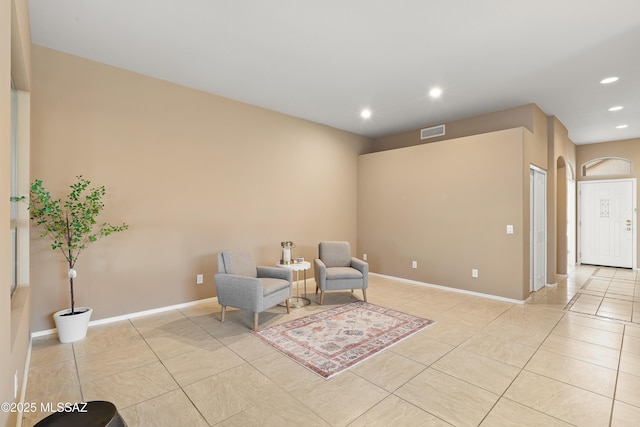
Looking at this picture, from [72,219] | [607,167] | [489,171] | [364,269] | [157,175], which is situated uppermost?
[607,167]

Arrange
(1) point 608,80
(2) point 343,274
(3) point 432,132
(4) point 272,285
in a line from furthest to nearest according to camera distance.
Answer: (3) point 432,132 → (2) point 343,274 → (1) point 608,80 → (4) point 272,285

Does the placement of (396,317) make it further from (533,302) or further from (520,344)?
(533,302)

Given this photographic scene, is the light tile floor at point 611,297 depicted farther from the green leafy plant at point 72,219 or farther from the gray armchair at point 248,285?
the green leafy plant at point 72,219

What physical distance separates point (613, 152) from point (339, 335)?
7905 mm

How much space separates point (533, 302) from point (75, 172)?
606 centimetres

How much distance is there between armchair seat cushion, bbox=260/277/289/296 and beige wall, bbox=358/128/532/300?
2741mm

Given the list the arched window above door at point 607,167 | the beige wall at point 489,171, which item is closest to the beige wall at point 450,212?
the beige wall at point 489,171

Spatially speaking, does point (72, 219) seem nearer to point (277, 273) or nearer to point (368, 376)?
point (277, 273)

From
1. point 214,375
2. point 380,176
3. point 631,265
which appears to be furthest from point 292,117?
point 631,265

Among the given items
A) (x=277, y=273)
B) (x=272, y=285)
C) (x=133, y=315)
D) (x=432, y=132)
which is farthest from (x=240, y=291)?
(x=432, y=132)

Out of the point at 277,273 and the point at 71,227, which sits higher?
the point at 71,227

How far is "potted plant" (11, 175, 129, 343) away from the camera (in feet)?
9.57

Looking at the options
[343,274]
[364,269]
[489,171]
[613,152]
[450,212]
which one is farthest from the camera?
[613,152]

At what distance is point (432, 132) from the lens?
5633mm
